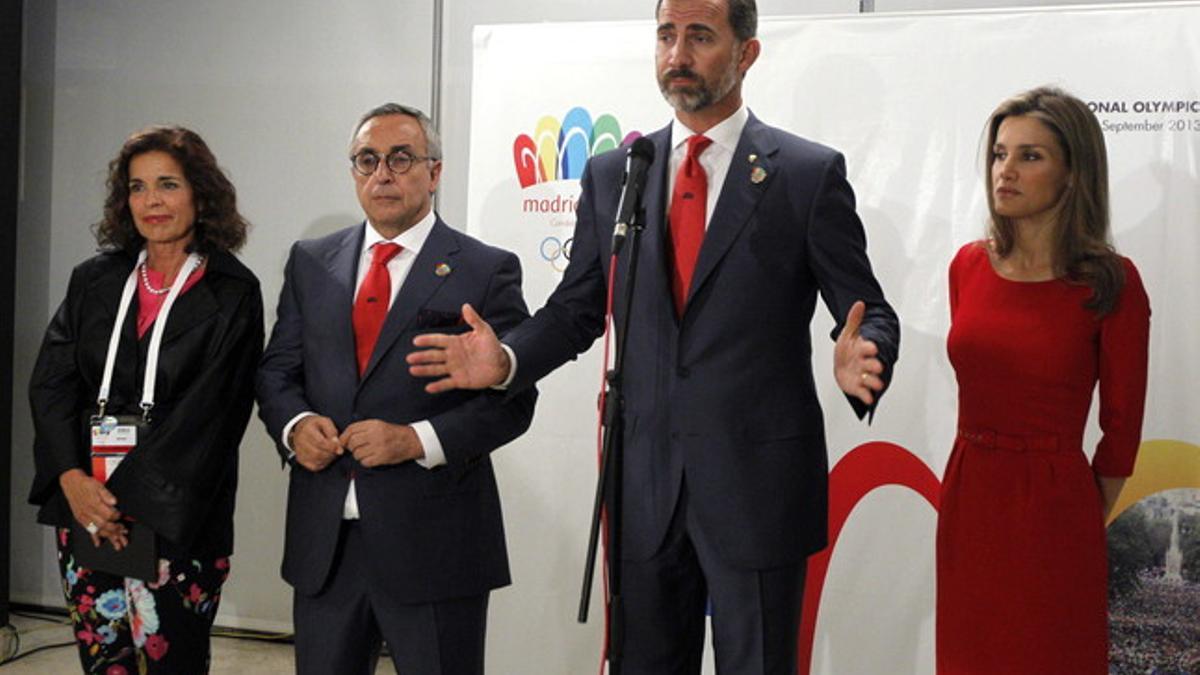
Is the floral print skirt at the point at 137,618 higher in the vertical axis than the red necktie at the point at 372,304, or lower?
lower

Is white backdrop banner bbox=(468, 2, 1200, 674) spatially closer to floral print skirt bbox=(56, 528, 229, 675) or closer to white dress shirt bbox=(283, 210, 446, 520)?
white dress shirt bbox=(283, 210, 446, 520)

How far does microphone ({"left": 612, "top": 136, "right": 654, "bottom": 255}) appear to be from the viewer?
2.14 m

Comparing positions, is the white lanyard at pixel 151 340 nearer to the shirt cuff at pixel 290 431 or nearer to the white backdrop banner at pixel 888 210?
the shirt cuff at pixel 290 431

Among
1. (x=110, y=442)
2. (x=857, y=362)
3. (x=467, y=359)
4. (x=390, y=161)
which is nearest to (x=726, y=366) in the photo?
(x=857, y=362)

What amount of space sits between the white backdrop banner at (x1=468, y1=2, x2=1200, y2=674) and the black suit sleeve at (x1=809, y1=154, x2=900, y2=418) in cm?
124

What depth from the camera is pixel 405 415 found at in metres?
2.75

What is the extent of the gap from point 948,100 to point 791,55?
0.49 m

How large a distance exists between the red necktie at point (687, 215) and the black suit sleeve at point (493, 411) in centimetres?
44

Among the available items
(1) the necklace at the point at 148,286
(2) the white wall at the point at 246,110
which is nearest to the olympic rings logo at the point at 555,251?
(2) the white wall at the point at 246,110

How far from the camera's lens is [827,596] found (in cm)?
389

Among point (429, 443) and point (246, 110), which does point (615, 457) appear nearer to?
point (429, 443)

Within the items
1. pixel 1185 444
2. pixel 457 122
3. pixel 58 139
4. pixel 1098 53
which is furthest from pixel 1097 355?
pixel 58 139

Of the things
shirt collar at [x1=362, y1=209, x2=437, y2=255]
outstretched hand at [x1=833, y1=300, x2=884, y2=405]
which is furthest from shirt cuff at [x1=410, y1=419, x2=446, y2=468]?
outstretched hand at [x1=833, y1=300, x2=884, y2=405]

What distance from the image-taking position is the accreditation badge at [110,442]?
116 inches
